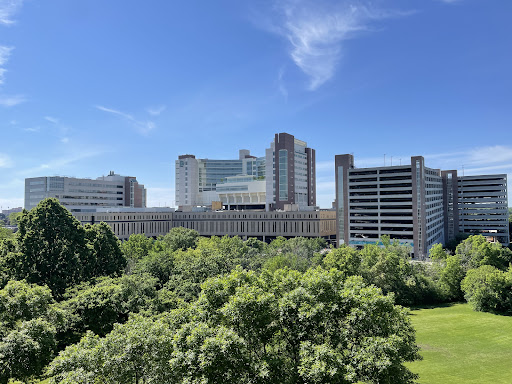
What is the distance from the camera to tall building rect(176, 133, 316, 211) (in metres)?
144

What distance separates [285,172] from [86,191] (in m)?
83.7

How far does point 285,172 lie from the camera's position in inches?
5635

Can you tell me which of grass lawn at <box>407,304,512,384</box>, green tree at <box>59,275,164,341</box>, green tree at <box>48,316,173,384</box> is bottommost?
grass lawn at <box>407,304,512,384</box>

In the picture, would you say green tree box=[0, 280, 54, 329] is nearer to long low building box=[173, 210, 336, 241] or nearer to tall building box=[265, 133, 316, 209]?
long low building box=[173, 210, 336, 241]

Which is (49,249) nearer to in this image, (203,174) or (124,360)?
(124,360)

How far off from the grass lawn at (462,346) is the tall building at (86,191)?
386 ft

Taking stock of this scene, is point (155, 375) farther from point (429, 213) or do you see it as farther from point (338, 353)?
point (429, 213)

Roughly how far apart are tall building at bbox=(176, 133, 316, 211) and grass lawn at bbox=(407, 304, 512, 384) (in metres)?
87.8

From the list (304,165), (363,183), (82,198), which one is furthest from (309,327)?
(82,198)

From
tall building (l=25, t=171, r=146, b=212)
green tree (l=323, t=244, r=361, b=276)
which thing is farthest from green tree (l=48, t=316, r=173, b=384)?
tall building (l=25, t=171, r=146, b=212)

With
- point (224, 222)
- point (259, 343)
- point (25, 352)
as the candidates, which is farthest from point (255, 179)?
point (259, 343)

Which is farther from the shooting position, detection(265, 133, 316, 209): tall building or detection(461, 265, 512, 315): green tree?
detection(265, 133, 316, 209): tall building

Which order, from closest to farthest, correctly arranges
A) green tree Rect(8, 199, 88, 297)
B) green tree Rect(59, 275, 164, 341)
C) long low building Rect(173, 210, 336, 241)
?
green tree Rect(59, 275, 164, 341) < green tree Rect(8, 199, 88, 297) < long low building Rect(173, 210, 336, 241)

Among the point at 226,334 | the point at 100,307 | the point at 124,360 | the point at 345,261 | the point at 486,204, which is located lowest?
the point at 100,307
